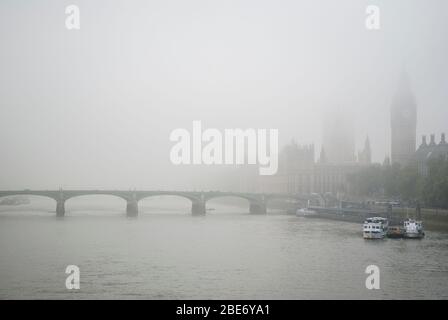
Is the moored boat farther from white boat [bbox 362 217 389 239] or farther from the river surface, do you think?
the river surface

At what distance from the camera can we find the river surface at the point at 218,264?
1410 cm

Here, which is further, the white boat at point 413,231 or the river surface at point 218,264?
the white boat at point 413,231

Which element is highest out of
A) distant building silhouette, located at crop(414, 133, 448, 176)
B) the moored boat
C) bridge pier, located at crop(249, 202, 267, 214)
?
distant building silhouette, located at crop(414, 133, 448, 176)

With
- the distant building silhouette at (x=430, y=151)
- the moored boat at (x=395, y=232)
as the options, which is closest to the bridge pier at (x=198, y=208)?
the distant building silhouette at (x=430, y=151)

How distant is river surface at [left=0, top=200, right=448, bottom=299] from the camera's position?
46.3ft

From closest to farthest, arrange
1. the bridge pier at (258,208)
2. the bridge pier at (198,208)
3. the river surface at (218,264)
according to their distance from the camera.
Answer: the river surface at (218,264), the bridge pier at (198,208), the bridge pier at (258,208)

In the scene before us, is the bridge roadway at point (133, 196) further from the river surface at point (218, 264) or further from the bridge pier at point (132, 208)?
the river surface at point (218, 264)

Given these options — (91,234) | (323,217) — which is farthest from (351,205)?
(91,234)

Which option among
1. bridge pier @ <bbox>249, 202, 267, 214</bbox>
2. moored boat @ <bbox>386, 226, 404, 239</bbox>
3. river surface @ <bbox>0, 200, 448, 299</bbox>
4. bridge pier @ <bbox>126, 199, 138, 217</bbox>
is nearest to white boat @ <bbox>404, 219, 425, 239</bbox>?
moored boat @ <bbox>386, 226, 404, 239</bbox>

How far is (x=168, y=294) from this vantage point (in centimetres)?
1379

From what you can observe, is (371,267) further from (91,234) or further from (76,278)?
(91,234)
